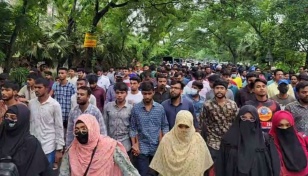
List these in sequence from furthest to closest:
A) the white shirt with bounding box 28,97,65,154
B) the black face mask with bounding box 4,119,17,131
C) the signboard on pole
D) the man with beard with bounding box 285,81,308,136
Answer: the signboard on pole < the man with beard with bounding box 285,81,308,136 < the white shirt with bounding box 28,97,65,154 < the black face mask with bounding box 4,119,17,131

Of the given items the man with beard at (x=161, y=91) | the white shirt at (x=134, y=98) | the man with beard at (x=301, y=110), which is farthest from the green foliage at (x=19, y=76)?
the man with beard at (x=301, y=110)

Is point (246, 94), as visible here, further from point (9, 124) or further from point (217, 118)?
point (9, 124)

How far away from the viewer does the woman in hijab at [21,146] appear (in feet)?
13.4

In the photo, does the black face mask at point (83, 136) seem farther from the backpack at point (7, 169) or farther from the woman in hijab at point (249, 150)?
the woman in hijab at point (249, 150)

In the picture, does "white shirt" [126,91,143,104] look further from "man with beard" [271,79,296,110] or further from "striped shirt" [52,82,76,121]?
"man with beard" [271,79,296,110]

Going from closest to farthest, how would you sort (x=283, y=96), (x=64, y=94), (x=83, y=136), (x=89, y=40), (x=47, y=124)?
(x=83, y=136) → (x=47, y=124) → (x=64, y=94) → (x=283, y=96) → (x=89, y=40)

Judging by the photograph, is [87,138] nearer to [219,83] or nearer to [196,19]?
[219,83]

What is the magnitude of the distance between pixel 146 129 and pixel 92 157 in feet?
6.65

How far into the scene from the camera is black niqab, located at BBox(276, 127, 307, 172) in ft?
16.0

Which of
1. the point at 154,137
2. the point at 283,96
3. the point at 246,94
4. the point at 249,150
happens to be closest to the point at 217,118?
the point at 154,137

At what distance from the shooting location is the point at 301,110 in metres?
6.26

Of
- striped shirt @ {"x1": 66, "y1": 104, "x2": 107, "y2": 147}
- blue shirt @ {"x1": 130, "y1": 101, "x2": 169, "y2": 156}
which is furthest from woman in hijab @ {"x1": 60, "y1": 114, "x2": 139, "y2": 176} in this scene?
blue shirt @ {"x1": 130, "y1": 101, "x2": 169, "y2": 156}

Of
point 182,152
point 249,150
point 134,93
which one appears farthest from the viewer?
point 134,93

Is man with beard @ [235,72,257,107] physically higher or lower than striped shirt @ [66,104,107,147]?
higher
